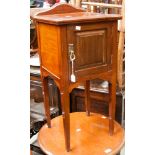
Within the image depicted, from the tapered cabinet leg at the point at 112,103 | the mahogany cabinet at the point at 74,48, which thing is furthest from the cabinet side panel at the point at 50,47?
the tapered cabinet leg at the point at 112,103


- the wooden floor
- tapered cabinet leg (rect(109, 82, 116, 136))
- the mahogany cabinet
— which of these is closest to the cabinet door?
the mahogany cabinet

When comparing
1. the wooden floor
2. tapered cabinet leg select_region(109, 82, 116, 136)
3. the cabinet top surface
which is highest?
the cabinet top surface

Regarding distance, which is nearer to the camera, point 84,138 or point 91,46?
point 91,46

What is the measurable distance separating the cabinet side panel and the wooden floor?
0.34m

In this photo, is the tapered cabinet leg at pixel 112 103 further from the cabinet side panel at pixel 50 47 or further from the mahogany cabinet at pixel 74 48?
the cabinet side panel at pixel 50 47

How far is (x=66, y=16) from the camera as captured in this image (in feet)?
3.07

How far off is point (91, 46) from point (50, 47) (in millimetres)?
160

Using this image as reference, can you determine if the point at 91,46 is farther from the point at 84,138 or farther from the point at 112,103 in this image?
the point at 84,138

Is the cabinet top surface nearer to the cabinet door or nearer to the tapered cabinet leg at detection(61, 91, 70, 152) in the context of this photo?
the cabinet door

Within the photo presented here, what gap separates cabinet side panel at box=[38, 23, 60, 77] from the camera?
34.0 inches

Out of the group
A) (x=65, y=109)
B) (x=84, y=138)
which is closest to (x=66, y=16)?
Result: (x=65, y=109)

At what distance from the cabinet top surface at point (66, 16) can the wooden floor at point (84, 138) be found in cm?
53
